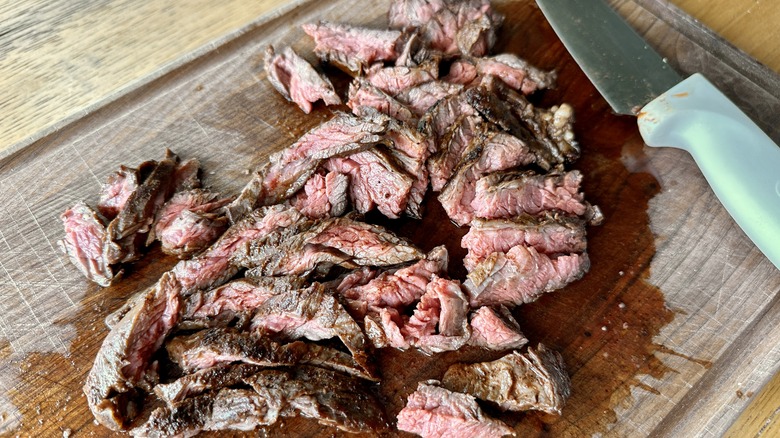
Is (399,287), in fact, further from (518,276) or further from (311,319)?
(518,276)

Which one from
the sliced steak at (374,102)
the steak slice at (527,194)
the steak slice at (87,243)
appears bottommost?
the steak slice at (87,243)

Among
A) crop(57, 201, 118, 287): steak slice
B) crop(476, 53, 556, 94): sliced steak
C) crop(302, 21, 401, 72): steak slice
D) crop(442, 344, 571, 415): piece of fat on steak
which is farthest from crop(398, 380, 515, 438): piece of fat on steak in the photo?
crop(302, 21, 401, 72): steak slice

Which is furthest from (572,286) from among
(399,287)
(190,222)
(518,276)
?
(190,222)

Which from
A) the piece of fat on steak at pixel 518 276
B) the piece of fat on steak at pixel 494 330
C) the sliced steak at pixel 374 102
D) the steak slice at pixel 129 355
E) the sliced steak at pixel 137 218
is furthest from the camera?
the sliced steak at pixel 374 102

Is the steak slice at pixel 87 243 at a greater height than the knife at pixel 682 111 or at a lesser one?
lesser

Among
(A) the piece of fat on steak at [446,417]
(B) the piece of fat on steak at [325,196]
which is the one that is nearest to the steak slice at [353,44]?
(B) the piece of fat on steak at [325,196]

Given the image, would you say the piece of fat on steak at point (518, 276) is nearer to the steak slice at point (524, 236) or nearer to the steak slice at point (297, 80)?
the steak slice at point (524, 236)

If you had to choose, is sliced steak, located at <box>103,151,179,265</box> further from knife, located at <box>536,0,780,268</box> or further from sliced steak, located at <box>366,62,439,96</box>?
knife, located at <box>536,0,780,268</box>

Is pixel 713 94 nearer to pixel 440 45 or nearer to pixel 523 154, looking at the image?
pixel 523 154
